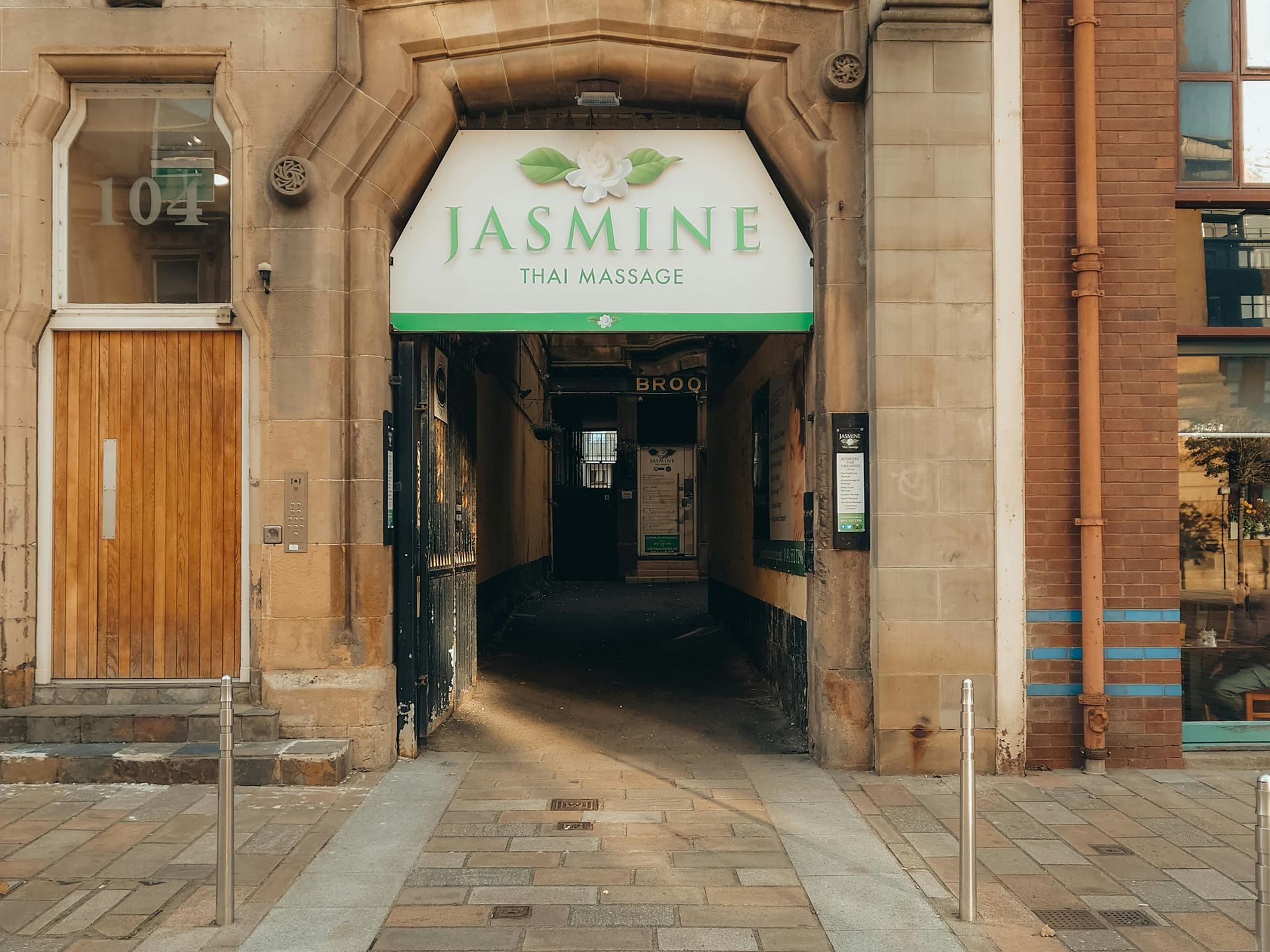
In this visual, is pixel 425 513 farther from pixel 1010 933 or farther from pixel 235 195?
pixel 1010 933

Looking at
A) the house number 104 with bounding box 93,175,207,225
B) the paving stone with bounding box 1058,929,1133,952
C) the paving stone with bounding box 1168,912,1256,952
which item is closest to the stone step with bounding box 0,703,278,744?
the house number 104 with bounding box 93,175,207,225

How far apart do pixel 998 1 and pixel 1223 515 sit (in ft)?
13.3

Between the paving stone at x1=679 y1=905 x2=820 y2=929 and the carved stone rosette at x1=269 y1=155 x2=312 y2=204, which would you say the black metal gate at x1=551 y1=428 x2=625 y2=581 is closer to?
the carved stone rosette at x1=269 y1=155 x2=312 y2=204

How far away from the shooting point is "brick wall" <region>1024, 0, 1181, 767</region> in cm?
740

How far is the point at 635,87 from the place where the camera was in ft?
26.1

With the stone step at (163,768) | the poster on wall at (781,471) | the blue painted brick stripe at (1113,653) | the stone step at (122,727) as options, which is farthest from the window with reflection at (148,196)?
the blue painted brick stripe at (1113,653)

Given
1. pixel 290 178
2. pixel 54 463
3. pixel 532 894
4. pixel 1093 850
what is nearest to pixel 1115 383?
pixel 1093 850

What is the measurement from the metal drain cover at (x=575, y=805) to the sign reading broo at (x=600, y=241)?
10.8 ft

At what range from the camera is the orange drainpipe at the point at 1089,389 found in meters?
7.25

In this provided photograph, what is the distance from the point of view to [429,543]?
8.31 meters

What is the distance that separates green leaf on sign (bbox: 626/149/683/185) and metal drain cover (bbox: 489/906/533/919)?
516 centimetres

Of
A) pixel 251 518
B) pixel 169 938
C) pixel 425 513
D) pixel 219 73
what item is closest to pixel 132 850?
→ pixel 169 938

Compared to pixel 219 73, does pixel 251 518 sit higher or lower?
lower

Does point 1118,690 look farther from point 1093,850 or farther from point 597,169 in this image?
point 597,169
